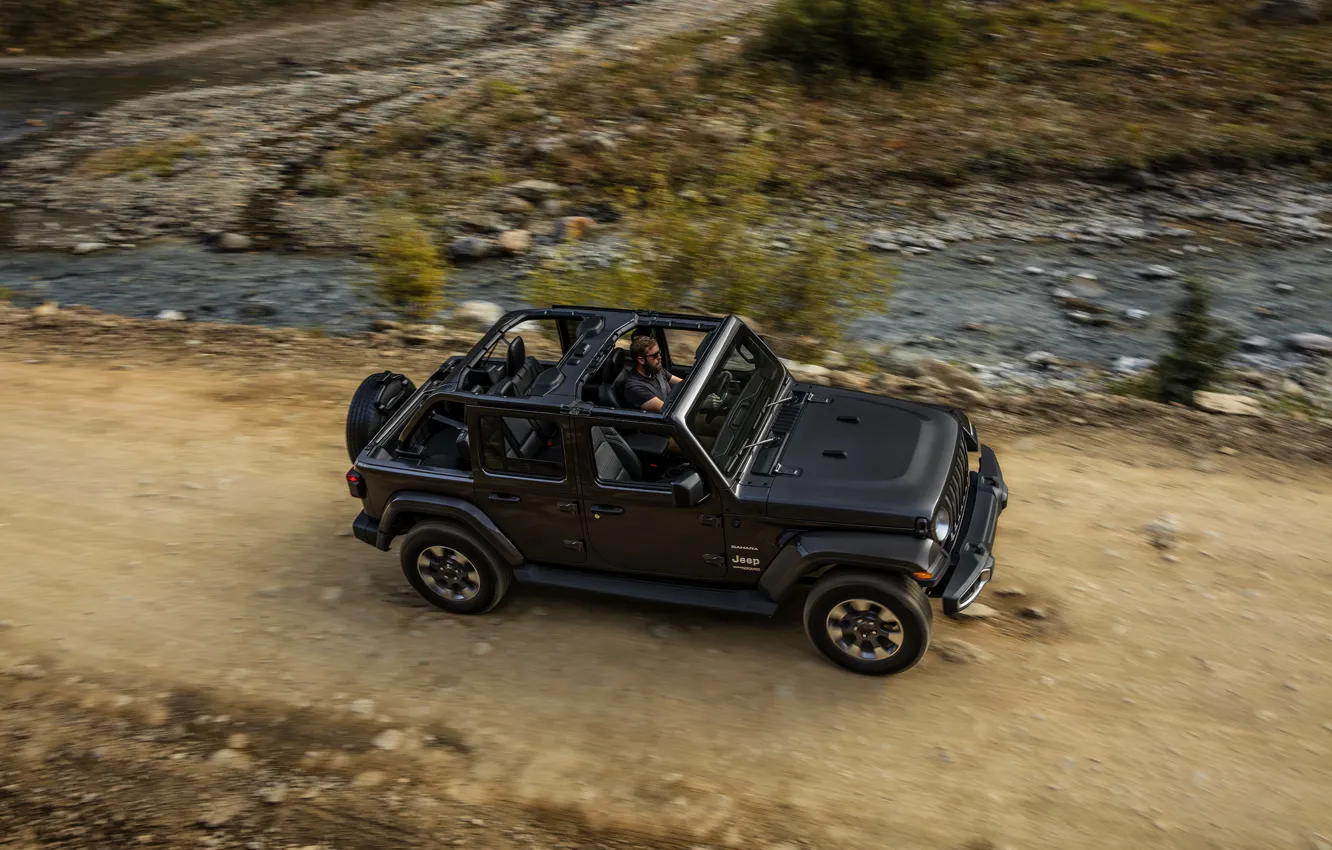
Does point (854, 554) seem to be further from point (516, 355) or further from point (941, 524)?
point (516, 355)

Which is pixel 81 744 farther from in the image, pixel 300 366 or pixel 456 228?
pixel 456 228

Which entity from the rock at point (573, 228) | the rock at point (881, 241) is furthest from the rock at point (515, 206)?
the rock at point (881, 241)

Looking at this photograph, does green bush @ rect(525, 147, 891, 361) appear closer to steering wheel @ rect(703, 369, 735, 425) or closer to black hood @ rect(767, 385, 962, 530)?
black hood @ rect(767, 385, 962, 530)

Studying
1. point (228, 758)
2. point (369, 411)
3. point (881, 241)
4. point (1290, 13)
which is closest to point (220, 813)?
point (228, 758)

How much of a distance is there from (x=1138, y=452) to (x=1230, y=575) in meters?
1.93

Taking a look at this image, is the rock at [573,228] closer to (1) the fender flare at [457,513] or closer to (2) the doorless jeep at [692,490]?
(2) the doorless jeep at [692,490]

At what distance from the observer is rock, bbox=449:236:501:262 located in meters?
14.2

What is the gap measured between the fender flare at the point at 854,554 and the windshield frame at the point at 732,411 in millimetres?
527

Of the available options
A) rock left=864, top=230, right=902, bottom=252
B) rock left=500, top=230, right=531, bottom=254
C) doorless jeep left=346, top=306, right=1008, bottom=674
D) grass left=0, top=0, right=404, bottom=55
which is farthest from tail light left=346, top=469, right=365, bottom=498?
grass left=0, top=0, right=404, bottom=55

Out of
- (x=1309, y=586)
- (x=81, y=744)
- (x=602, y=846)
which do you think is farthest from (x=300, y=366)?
(x=1309, y=586)

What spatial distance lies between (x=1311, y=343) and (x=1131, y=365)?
222 centimetres

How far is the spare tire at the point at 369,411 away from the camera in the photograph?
6.77 metres

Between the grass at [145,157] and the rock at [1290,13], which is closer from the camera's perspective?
the grass at [145,157]

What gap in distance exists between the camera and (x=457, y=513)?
19.9 ft
